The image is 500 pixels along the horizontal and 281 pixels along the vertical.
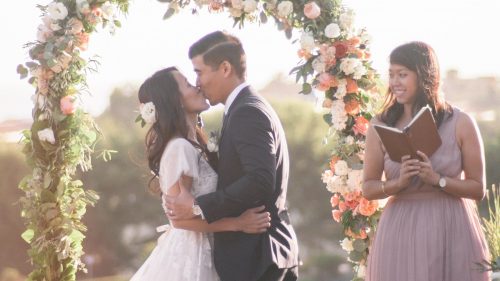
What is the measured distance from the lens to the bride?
16.2 feet

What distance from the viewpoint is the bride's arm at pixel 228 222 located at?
4.89 m

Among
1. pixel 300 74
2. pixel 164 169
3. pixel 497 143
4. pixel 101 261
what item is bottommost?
pixel 101 261

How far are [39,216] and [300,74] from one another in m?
2.09

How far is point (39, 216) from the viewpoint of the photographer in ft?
21.6

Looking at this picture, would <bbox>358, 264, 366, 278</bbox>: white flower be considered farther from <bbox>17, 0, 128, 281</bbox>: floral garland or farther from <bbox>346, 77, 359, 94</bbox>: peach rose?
<bbox>17, 0, 128, 281</bbox>: floral garland

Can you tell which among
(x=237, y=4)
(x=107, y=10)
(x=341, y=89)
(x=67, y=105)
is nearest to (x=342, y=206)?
(x=341, y=89)

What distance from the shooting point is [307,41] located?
615 centimetres

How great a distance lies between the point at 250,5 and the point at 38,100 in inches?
65.9

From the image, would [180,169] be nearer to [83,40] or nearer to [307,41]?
[307,41]

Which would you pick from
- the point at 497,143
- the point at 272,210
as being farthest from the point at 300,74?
the point at 497,143

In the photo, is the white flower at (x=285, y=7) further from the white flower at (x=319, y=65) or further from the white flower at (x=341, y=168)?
the white flower at (x=341, y=168)

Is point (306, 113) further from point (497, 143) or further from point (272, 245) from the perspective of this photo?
point (272, 245)

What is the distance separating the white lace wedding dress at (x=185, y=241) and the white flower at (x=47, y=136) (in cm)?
164

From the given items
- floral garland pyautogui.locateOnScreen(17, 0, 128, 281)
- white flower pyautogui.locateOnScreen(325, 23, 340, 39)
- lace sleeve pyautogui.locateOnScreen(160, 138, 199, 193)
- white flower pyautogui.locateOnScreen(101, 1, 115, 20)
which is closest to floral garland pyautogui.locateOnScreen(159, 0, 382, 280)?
white flower pyautogui.locateOnScreen(325, 23, 340, 39)
